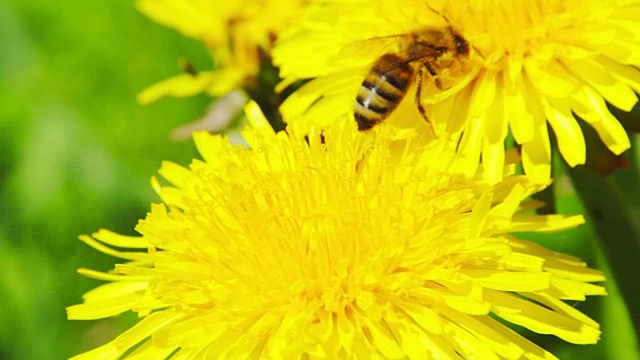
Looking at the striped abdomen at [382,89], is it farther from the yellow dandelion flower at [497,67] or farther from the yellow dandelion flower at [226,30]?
the yellow dandelion flower at [226,30]

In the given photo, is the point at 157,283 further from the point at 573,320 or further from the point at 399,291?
the point at 573,320

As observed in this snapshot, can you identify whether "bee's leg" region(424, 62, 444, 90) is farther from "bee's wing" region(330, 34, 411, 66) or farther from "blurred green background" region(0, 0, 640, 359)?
"blurred green background" region(0, 0, 640, 359)

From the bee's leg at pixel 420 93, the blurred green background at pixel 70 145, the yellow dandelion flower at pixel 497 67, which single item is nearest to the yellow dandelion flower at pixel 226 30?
the yellow dandelion flower at pixel 497 67

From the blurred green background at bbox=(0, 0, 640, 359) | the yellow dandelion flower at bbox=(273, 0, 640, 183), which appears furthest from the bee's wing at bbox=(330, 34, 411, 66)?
the blurred green background at bbox=(0, 0, 640, 359)

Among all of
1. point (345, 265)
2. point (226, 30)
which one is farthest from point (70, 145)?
point (345, 265)

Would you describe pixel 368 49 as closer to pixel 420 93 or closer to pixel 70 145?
pixel 420 93

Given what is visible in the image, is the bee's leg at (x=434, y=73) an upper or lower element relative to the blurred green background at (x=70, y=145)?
lower

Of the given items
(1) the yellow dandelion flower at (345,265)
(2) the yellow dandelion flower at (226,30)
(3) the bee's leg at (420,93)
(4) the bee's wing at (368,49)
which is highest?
(2) the yellow dandelion flower at (226,30)
